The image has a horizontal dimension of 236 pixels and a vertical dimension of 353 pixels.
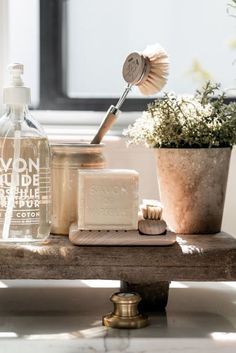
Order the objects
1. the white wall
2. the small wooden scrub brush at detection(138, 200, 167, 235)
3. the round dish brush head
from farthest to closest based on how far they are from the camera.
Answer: the white wall → the round dish brush head → the small wooden scrub brush at detection(138, 200, 167, 235)

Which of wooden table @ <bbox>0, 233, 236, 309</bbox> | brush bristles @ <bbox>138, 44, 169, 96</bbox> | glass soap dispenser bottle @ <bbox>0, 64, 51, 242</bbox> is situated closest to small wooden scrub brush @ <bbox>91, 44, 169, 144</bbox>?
brush bristles @ <bbox>138, 44, 169, 96</bbox>

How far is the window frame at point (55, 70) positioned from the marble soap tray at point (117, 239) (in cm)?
47

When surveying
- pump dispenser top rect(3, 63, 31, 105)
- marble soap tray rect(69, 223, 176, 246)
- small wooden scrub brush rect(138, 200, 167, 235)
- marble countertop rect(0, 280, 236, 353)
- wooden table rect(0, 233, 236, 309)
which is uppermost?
pump dispenser top rect(3, 63, 31, 105)

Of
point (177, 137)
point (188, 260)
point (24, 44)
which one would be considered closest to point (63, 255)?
point (188, 260)

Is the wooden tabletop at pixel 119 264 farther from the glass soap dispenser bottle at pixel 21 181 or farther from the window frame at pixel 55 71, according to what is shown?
the window frame at pixel 55 71

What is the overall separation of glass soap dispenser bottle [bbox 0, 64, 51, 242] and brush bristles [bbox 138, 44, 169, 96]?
0.57 feet

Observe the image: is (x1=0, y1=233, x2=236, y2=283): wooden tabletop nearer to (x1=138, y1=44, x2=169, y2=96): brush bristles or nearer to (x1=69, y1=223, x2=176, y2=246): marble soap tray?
(x1=69, y1=223, x2=176, y2=246): marble soap tray

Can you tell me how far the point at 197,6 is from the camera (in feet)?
4.48

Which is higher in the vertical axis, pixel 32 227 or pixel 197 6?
pixel 197 6

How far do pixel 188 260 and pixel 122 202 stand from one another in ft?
0.36

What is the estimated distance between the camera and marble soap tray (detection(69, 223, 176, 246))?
0.91 metres

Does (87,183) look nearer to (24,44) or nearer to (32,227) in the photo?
(32,227)

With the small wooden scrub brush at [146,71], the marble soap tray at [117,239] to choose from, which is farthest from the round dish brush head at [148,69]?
the marble soap tray at [117,239]

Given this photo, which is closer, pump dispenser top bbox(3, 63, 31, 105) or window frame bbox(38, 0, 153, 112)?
pump dispenser top bbox(3, 63, 31, 105)
